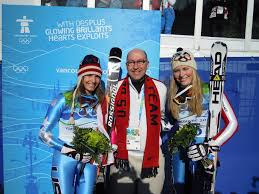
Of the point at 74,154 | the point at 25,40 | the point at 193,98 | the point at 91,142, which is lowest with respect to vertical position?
the point at 74,154

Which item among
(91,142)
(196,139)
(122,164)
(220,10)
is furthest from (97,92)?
(220,10)

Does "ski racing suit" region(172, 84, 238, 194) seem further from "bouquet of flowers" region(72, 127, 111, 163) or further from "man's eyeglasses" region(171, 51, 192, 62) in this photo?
"bouquet of flowers" region(72, 127, 111, 163)

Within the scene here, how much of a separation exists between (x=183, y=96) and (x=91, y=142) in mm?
1001

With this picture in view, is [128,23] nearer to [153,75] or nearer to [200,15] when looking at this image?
[153,75]

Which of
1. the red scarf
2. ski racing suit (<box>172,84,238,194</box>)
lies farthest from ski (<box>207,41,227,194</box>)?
the red scarf

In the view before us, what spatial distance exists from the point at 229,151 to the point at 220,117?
412 mm

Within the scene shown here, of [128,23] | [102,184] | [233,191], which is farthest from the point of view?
[233,191]

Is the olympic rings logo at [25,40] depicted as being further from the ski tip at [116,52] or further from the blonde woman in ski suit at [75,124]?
the ski tip at [116,52]

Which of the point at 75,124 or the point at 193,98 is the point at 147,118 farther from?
the point at 75,124

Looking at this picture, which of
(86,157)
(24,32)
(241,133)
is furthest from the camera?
(241,133)

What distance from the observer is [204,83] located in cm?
342

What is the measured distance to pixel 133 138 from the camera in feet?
11.0

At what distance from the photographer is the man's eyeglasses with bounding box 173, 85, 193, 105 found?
11.1 ft

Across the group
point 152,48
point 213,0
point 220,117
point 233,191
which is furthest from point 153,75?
point 233,191
